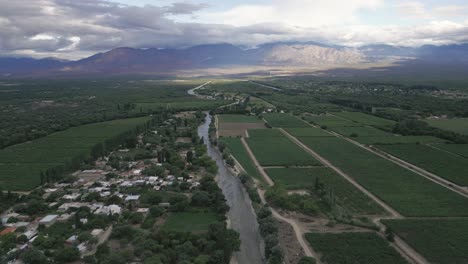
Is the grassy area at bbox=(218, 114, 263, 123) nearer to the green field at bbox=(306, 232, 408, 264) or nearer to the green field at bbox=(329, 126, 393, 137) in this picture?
the green field at bbox=(329, 126, 393, 137)

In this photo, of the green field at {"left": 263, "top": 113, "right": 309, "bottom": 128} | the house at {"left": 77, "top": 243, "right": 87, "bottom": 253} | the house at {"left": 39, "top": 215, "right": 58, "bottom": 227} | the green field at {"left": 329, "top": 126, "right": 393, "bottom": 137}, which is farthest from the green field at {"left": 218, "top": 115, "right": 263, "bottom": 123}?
the house at {"left": 77, "top": 243, "right": 87, "bottom": 253}

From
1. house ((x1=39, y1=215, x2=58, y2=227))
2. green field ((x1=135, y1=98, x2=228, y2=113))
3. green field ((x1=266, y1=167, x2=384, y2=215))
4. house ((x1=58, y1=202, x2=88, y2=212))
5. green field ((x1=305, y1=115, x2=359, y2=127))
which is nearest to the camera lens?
house ((x1=39, y1=215, x2=58, y2=227))

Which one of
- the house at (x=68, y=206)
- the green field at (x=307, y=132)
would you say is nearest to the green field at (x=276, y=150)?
the green field at (x=307, y=132)

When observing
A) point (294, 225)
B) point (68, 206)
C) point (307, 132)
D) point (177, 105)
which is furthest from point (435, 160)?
point (177, 105)

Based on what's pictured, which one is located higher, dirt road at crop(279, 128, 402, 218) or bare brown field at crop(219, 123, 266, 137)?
bare brown field at crop(219, 123, 266, 137)

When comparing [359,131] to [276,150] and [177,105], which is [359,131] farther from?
[177,105]

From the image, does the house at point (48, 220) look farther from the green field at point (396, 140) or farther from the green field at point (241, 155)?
the green field at point (396, 140)
